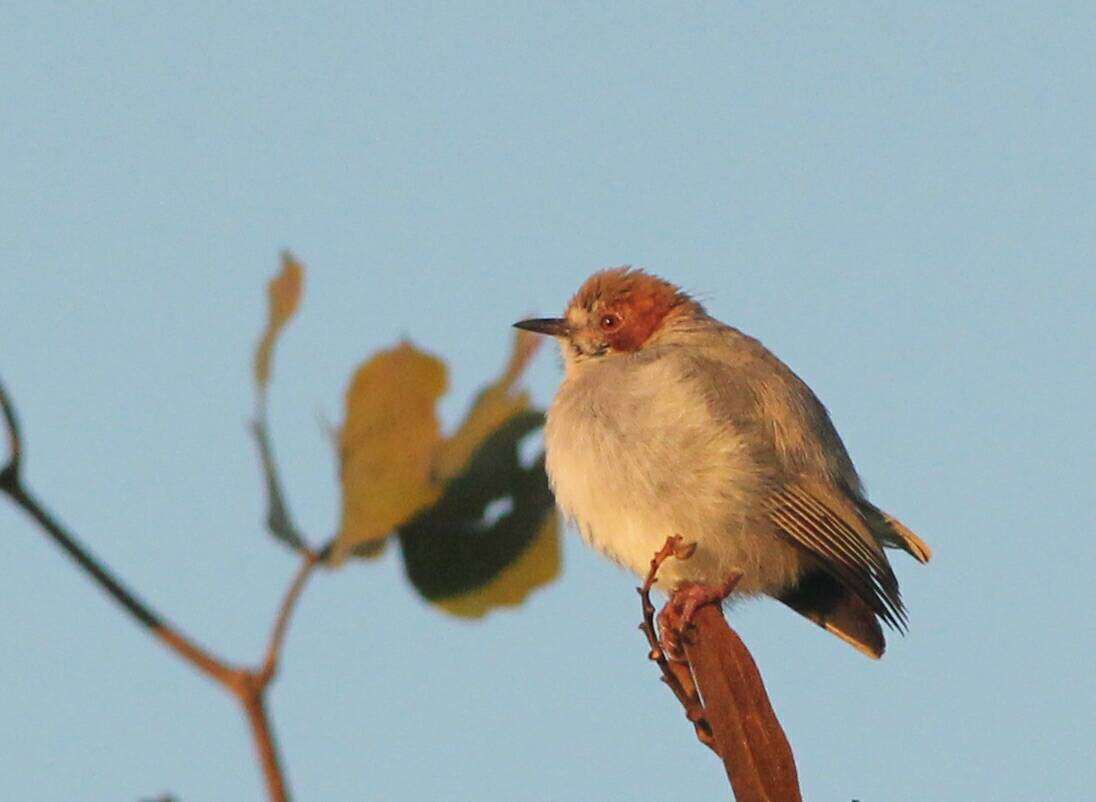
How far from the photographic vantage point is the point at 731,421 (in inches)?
208

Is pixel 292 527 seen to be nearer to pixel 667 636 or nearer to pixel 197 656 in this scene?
pixel 197 656

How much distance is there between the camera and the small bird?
5090 mm

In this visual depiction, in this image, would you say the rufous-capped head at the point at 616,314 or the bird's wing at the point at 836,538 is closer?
the bird's wing at the point at 836,538

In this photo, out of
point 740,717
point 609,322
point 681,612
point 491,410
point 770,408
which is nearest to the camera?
point 491,410

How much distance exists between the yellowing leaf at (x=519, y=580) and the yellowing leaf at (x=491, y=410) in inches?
4.3

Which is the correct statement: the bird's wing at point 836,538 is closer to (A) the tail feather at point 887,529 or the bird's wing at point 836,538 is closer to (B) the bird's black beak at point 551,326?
(A) the tail feather at point 887,529

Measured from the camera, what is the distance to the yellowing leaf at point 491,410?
1091 mm

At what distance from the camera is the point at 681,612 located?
82.7 inches

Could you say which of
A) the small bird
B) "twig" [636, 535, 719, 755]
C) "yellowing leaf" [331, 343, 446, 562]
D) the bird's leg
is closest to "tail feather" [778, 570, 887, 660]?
the small bird

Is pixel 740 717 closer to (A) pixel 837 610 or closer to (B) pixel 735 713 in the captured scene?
(B) pixel 735 713

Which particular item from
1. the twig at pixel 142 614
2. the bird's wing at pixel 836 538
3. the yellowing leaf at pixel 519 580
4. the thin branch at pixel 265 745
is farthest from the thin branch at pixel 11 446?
the bird's wing at pixel 836 538

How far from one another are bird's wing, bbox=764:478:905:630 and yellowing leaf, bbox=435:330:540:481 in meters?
4.09

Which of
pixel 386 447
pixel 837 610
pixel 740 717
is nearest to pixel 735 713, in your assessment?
pixel 740 717

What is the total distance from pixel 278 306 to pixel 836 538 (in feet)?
14.5
